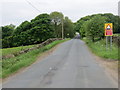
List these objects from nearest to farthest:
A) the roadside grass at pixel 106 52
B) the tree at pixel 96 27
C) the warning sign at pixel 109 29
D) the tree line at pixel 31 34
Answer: the roadside grass at pixel 106 52, the warning sign at pixel 109 29, the tree at pixel 96 27, the tree line at pixel 31 34

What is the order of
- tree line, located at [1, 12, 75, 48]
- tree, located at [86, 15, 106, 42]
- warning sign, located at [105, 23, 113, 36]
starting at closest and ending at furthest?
warning sign, located at [105, 23, 113, 36] → tree, located at [86, 15, 106, 42] → tree line, located at [1, 12, 75, 48]

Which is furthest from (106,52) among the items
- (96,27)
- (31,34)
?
(31,34)

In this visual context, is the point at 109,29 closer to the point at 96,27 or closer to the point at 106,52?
the point at 106,52

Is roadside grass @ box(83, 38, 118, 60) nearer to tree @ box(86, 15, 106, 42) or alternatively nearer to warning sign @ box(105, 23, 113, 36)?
warning sign @ box(105, 23, 113, 36)

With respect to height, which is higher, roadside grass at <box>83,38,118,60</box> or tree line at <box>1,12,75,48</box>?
tree line at <box>1,12,75,48</box>

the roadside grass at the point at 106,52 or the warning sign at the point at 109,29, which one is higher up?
the warning sign at the point at 109,29

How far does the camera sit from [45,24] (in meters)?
47.3

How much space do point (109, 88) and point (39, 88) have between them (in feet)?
8.70

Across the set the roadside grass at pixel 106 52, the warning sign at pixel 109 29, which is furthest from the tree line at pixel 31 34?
the warning sign at pixel 109 29

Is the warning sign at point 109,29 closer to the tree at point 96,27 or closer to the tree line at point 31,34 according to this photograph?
the tree at point 96,27

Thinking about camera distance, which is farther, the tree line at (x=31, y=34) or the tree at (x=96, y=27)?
Result: the tree line at (x=31, y=34)

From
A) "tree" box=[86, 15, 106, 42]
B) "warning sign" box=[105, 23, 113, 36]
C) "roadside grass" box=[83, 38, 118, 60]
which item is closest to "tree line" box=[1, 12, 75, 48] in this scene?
"tree" box=[86, 15, 106, 42]

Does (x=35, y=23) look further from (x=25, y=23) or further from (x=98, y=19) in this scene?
(x=98, y=19)

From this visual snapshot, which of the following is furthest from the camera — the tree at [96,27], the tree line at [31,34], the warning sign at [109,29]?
the tree line at [31,34]
